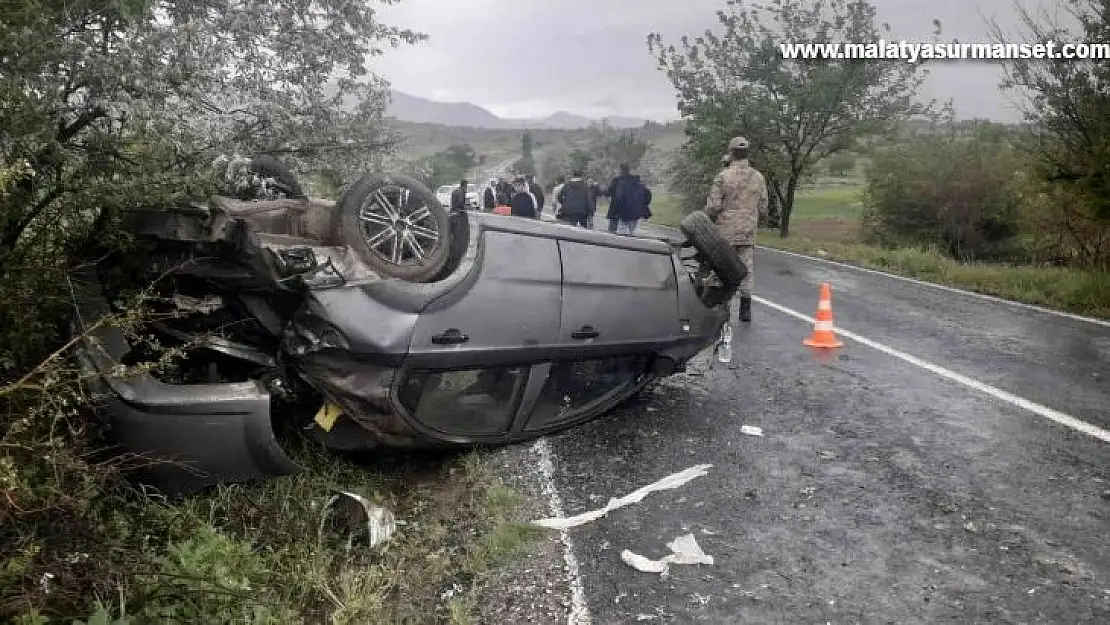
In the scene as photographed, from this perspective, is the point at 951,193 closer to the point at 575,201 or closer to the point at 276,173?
the point at 575,201

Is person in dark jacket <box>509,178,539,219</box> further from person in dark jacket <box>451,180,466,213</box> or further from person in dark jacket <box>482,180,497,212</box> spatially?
person in dark jacket <box>451,180,466,213</box>

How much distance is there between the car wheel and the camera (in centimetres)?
405

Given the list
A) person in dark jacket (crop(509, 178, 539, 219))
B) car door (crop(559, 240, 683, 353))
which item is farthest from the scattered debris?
person in dark jacket (crop(509, 178, 539, 219))

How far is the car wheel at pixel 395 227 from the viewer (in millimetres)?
Result: 4047

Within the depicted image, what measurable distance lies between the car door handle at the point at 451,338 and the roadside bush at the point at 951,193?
18.9m

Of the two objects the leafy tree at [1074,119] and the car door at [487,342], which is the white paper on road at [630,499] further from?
the leafy tree at [1074,119]

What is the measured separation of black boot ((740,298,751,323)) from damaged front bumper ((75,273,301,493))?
5621 mm

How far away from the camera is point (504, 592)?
3137mm

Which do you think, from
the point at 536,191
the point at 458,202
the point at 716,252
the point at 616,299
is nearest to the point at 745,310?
the point at 716,252

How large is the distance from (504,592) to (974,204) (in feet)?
68.3

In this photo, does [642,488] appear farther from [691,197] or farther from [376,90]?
[691,197]

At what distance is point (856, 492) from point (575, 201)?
10.0 metres

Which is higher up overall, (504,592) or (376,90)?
(376,90)

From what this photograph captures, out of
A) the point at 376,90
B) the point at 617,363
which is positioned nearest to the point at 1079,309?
the point at 617,363
